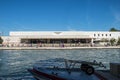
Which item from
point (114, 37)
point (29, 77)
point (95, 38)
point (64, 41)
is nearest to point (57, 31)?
point (64, 41)

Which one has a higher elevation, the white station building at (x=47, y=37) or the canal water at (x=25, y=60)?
the white station building at (x=47, y=37)

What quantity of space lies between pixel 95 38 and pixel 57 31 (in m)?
20.1

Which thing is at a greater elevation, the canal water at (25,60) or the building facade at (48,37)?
the building facade at (48,37)

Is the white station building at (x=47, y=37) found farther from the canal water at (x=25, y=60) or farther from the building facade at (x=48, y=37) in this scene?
the canal water at (x=25, y=60)

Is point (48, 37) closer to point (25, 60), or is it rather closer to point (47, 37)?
point (47, 37)

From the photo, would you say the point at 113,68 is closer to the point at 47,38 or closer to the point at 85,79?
the point at 85,79

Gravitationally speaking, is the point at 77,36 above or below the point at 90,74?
above

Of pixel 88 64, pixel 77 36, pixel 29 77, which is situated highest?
pixel 77 36

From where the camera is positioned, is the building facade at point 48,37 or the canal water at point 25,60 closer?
the canal water at point 25,60

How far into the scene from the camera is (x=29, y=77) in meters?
22.3

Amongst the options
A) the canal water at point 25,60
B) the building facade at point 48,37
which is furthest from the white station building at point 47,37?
the canal water at point 25,60

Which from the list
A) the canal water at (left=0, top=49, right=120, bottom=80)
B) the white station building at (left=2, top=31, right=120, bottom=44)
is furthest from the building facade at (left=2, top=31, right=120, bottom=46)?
the canal water at (left=0, top=49, right=120, bottom=80)

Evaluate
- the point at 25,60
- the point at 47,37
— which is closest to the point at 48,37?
the point at 47,37

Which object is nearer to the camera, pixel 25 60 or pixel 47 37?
pixel 25 60
